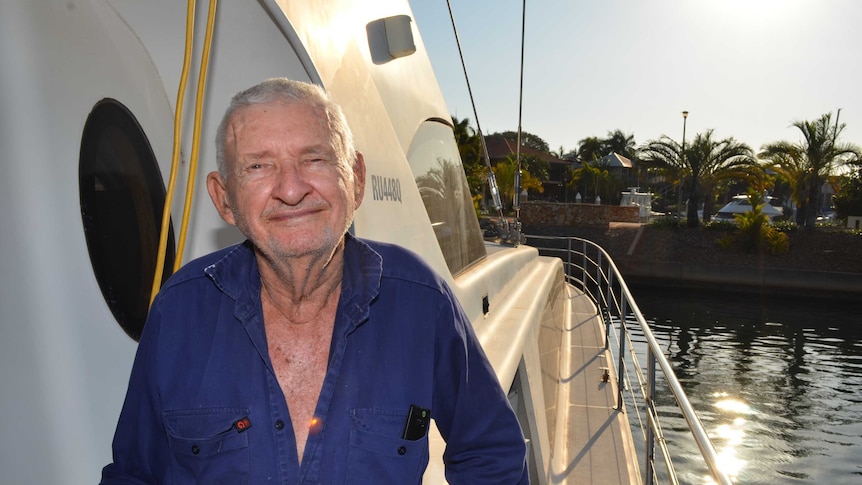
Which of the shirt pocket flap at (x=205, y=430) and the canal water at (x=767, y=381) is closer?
the shirt pocket flap at (x=205, y=430)

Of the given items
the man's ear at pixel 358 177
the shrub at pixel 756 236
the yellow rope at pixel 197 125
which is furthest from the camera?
the shrub at pixel 756 236

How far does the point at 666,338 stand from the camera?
69.8ft

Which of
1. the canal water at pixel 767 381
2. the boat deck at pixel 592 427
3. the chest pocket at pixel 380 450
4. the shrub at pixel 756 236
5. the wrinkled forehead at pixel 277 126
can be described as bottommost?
the canal water at pixel 767 381

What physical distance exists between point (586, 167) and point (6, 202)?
50.0 metres

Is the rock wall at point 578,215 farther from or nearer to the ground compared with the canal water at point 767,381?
farther from the ground

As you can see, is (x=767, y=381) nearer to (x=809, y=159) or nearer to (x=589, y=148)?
(x=809, y=159)

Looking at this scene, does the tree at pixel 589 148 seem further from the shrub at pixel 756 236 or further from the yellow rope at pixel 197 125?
the yellow rope at pixel 197 125

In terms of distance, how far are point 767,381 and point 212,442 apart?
60.9 ft

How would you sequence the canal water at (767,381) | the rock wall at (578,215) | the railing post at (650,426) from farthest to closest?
the rock wall at (578,215)
the canal water at (767,381)
the railing post at (650,426)

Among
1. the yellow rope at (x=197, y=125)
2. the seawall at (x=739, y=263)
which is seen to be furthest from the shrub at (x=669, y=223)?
the yellow rope at (x=197, y=125)

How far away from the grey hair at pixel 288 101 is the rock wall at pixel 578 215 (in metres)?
33.2

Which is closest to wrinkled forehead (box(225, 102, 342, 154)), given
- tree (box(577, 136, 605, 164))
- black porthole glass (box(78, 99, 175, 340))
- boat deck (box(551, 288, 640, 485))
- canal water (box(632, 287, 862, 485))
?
black porthole glass (box(78, 99, 175, 340))

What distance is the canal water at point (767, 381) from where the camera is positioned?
1221 centimetres

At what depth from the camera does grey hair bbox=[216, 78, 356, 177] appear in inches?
52.6
